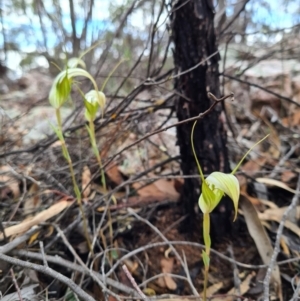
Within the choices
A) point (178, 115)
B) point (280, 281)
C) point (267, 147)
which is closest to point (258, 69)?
point (267, 147)

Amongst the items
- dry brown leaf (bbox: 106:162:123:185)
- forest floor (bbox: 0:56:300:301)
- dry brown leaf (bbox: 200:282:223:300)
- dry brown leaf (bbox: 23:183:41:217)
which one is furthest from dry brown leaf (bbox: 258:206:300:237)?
dry brown leaf (bbox: 23:183:41:217)

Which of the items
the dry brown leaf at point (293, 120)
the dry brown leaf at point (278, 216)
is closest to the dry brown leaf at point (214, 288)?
the dry brown leaf at point (278, 216)

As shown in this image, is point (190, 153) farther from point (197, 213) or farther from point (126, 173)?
point (126, 173)

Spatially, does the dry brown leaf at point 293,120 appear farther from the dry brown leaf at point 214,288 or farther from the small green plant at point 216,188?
the small green plant at point 216,188

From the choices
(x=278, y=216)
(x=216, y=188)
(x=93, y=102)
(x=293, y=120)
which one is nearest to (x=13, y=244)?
(x=93, y=102)

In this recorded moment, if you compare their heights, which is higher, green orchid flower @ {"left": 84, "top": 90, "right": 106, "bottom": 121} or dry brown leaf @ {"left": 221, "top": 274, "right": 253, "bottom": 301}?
green orchid flower @ {"left": 84, "top": 90, "right": 106, "bottom": 121}

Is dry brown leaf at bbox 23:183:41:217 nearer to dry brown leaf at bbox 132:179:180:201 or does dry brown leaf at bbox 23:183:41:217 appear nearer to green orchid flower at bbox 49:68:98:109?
dry brown leaf at bbox 132:179:180:201
